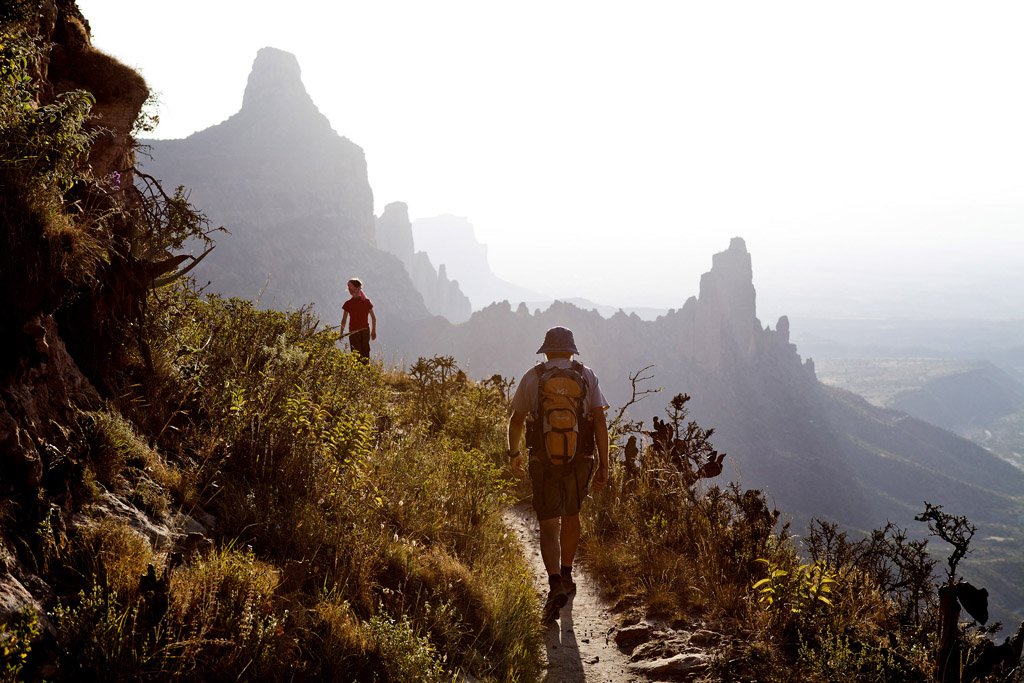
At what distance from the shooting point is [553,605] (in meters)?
4.68

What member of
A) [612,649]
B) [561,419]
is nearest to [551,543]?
[612,649]

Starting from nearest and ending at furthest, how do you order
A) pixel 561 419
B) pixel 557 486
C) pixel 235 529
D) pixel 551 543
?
pixel 235 529 < pixel 561 419 < pixel 557 486 < pixel 551 543

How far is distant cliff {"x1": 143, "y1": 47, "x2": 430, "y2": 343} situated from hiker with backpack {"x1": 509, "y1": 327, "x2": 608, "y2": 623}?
4938 inches

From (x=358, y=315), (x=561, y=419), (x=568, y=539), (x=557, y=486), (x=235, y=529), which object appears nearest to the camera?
(x=235, y=529)

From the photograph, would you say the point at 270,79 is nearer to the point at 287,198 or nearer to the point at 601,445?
the point at 287,198

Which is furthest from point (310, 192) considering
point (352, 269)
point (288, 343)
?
point (288, 343)

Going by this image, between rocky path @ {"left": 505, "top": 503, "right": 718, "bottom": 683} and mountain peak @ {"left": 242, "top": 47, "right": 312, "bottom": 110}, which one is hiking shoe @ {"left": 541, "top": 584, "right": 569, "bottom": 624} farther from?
mountain peak @ {"left": 242, "top": 47, "right": 312, "bottom": 110}

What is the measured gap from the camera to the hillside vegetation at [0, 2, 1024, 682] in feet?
8.35

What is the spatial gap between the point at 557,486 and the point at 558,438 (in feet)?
1.54

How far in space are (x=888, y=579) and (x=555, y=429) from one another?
3.93 m

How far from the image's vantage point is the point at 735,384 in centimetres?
13438

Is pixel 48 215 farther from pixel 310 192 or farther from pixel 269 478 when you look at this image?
pixel 310 192

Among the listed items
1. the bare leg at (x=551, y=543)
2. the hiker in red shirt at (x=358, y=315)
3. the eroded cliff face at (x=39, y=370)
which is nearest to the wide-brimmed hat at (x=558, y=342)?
the bare leg at (x=551, y=543)

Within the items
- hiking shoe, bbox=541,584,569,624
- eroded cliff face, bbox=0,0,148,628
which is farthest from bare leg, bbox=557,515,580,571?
eroded cliff face, bbox=0,0,148,628
